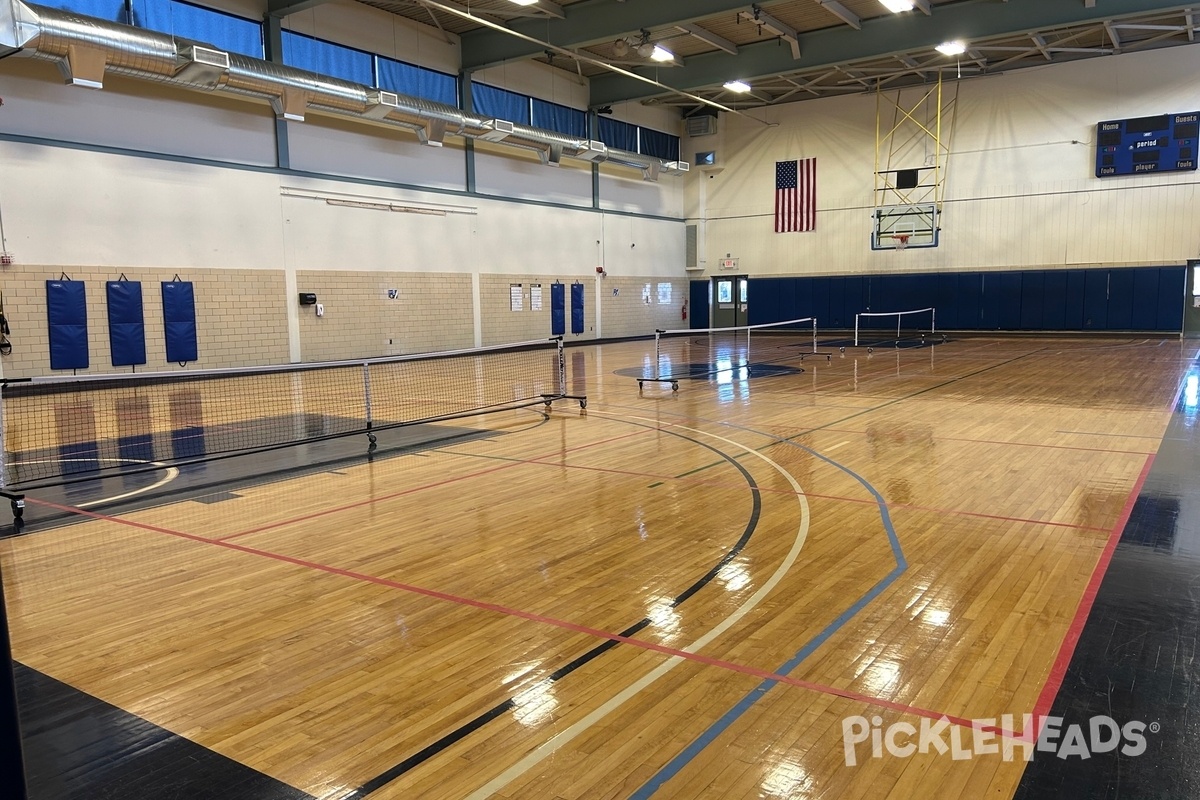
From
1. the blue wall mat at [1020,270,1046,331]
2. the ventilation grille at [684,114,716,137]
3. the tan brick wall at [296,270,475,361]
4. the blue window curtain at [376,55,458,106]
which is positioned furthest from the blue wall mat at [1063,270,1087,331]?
the blue window curtain at [376,55,458,106]

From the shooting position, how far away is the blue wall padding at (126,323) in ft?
54.4

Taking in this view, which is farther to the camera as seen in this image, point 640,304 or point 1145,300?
point 640,304

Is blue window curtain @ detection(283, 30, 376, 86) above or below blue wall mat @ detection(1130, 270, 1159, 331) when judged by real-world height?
above

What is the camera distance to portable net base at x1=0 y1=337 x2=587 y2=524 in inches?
352

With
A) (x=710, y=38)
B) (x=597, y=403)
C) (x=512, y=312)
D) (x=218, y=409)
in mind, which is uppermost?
(x=710, y=38)

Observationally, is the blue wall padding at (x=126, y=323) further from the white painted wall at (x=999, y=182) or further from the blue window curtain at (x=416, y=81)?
the white painted wall at (x=999, y=182)

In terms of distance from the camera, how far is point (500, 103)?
2480cm

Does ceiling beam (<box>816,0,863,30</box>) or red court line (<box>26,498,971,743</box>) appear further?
ceiling beam (<box>816,0,863,30</box>)

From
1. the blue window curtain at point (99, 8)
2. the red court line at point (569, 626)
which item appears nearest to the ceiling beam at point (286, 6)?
the blue window curtain at point (99, 8)

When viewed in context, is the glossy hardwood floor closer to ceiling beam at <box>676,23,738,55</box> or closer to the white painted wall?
ceiling beam at <box>676,23,738,55</box>

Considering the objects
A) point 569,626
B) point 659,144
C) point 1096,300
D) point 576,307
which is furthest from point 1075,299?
point 569,626

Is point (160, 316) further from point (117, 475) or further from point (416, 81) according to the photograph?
point (117, 475)

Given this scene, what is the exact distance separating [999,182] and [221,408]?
25.5m

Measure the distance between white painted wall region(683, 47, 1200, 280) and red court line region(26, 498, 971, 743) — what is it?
27833 millimetres
